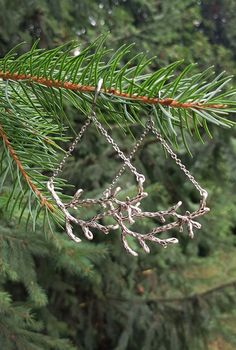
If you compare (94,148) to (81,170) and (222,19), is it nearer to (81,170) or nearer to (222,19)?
(81,170)

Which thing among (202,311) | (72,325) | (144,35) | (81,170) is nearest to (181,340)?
(202,311)

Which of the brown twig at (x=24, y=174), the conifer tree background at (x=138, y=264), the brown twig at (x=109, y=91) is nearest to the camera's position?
the brown twig at (x=109, y=91)

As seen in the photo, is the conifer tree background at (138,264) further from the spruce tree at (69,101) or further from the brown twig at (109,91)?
the brown twig at (109,91)

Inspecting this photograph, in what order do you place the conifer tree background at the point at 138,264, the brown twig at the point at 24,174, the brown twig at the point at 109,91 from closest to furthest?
1. the brown twig at the point at 109,91
2. the brown twig at the point at 24,174
3. the conifer tree background at the point at 138,264

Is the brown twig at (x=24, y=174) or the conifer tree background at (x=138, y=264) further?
the conifer tree background at (x=138, y=264)

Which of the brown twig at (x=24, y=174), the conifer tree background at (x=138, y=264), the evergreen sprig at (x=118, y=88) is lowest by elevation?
the conifer tree background at (x=138, y=264)

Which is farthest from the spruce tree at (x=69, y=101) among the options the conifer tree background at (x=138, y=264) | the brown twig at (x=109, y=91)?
the conifer tree background at (x=138, y=264)

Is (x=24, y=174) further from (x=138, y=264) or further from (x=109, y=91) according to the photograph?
(x=138, y=264)

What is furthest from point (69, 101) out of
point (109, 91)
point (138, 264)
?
point (138, 264)

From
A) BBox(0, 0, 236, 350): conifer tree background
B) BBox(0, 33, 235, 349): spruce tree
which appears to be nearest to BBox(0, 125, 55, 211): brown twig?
BBox(0, 33, 235, 349): spruce tree

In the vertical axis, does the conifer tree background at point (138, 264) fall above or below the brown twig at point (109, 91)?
below

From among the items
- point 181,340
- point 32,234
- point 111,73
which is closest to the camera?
point 111,73
